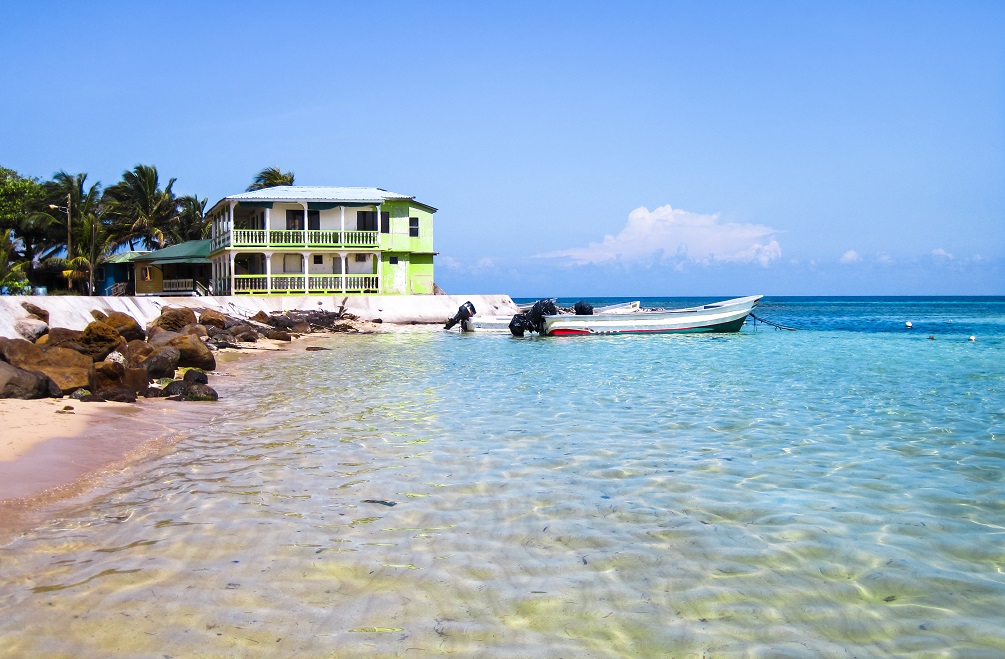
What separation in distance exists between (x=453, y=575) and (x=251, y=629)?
1.15 metres

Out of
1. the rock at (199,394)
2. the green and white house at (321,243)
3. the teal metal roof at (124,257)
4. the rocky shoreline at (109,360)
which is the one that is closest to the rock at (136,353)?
the rocky shoreline at (109,360)

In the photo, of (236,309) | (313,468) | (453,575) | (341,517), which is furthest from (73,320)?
(453,575)

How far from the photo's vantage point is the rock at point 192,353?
14548 mm

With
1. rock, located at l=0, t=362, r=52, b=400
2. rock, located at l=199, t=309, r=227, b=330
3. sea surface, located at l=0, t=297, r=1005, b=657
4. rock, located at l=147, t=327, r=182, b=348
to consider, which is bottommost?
sea surface, located at l=0, t=297, r=1005, b=657

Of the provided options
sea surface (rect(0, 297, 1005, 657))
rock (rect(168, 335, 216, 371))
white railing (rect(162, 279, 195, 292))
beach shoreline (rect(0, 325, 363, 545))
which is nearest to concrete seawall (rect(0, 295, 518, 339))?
rock (rect(168, 335, 216, 371))

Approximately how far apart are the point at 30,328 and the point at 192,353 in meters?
3.58

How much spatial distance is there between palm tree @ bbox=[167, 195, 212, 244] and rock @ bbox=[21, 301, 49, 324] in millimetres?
37780

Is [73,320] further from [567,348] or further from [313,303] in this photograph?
[313,303]

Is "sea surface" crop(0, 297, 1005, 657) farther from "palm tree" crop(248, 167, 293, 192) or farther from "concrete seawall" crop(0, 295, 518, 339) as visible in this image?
"palm tree" crop(248, 167, 293, 192)

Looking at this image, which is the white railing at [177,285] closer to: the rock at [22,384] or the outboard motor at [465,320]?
the outboard motor at [465,320]

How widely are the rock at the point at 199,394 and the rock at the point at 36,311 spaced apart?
288 inches

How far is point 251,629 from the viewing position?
354cm

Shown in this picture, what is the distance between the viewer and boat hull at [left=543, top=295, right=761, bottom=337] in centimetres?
2839

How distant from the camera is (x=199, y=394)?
11.0 m
